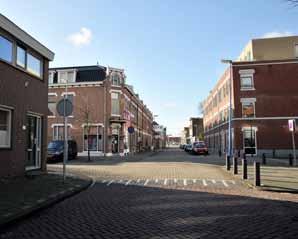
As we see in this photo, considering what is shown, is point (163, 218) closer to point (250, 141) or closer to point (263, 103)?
point (250, 141)

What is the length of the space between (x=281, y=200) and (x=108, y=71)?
35.3 meters

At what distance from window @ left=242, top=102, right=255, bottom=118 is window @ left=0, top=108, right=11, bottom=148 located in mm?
32725

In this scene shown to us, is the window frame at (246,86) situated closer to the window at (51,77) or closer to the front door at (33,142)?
the window at (51,77)

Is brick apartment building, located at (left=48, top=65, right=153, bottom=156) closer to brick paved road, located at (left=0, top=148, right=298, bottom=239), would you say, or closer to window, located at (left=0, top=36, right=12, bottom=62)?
window, located at (left=0, top=36, right=12, bottom=62)

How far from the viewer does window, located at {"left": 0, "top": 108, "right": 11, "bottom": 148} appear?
13.2 meters

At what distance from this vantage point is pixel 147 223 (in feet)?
23.3

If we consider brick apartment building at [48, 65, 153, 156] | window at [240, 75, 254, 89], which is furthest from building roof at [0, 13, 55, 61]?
window at [240, 75, 254, 89]

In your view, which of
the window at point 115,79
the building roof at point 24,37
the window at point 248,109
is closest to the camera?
the building roof at point 24,37

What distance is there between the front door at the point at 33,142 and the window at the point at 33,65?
2.04 m

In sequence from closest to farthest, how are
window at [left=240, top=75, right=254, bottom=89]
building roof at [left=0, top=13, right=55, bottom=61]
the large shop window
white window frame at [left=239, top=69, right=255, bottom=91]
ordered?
1. building roof at [left=0, top=13, right=55, bottom=61]
2. the large shop window
3. white window frame at [left=239, top=69, right=255, bottom=91]
4. window at [left=240, top=75, right=254, bottom=89]

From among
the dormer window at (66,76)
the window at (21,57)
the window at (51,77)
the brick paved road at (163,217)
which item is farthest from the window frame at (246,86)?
the brick paved road at (163,217)

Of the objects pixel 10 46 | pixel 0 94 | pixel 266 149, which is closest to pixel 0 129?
pixel 0 94

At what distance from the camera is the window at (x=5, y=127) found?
43.4 ft

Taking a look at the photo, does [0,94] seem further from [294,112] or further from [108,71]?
[294,112]
